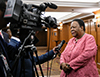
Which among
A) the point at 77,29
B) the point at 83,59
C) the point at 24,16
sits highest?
the point at 24,16

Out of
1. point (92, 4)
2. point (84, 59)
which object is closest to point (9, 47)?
point (84, 59)

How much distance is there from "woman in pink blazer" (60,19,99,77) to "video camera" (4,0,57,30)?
2.02ft

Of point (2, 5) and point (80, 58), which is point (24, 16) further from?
point (80, 58)

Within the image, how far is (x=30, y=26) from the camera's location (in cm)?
79

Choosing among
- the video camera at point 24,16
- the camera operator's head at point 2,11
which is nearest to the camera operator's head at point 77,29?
the video camera at point 24,16

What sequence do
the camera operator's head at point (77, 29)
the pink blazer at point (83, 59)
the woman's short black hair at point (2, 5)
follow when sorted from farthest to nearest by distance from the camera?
the camera operator's head at point (77, 29) → the pink blazer at point (83, 59) → the woman's short black hair at point (2, 5)

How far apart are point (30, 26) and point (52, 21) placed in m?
0.20

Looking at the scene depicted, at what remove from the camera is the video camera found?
1.94 feet

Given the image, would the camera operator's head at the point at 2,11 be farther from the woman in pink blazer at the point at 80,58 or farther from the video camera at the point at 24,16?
the woman in pink blazer at the point at 80,58

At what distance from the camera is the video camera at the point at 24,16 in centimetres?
59

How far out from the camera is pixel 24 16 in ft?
2.44

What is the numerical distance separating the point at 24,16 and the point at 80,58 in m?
0.87

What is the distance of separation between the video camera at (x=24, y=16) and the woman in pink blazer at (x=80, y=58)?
0.61m

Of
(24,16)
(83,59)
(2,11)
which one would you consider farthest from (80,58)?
(2,11)
